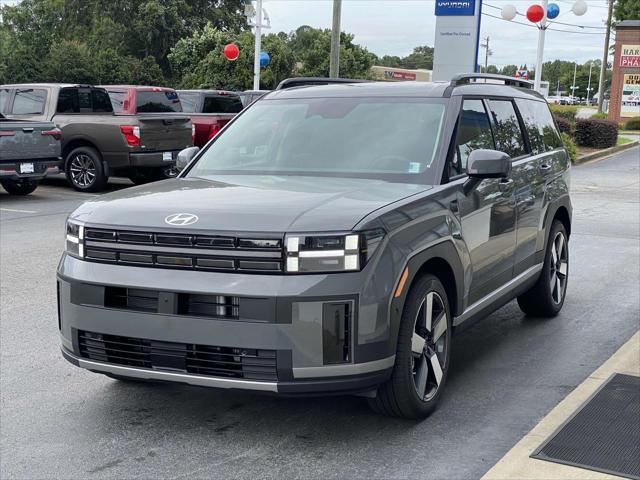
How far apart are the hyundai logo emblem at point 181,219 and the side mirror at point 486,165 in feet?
5.74

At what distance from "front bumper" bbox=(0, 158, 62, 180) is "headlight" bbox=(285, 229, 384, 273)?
1105 centimetres

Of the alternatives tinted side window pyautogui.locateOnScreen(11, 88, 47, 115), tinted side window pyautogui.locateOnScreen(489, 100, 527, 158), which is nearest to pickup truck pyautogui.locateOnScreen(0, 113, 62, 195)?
tinted side window pyautogui.locateOnScreen(11, 88, 47, 115)

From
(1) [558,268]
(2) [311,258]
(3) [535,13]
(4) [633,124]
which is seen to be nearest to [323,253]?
(2) [311,258]

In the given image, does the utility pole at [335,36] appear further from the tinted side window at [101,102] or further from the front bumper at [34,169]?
the front bumper at [34,169]

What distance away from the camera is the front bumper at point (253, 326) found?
3805mm

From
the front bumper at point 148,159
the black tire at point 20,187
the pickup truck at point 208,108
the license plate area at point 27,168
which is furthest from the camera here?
the pickup truck at point 208,108

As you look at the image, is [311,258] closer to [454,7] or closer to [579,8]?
[454,7]

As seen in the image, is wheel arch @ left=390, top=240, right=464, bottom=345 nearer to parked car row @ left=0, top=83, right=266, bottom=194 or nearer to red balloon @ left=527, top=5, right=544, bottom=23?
parked car row @ left=0, top=83, right=266, bottom=194

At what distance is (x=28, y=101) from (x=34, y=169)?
2780 mm

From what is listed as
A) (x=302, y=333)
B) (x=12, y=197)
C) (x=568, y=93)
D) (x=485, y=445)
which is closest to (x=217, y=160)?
(x=302, y=333)

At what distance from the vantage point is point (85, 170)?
16.0 metres

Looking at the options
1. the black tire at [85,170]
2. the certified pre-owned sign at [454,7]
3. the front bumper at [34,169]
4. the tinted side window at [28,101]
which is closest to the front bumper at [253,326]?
the front bumper at [34,169]

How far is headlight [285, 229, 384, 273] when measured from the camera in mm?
3844

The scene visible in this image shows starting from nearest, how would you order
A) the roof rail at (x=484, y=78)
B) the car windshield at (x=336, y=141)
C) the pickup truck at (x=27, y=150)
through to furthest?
the car windshield at (x=336, y=141) → the roof rail at (x=484, y=78) → the pickup truck at (x=27, y=150)
